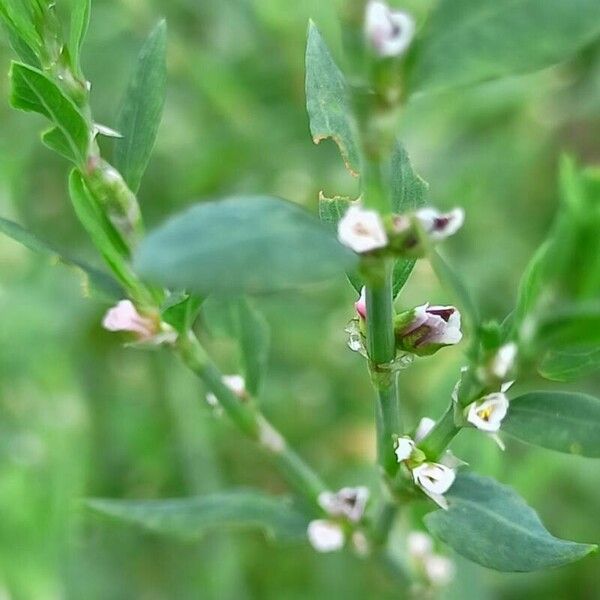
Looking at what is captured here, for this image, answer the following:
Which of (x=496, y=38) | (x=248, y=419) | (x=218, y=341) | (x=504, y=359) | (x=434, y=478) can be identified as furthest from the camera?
(x=218, y=341)

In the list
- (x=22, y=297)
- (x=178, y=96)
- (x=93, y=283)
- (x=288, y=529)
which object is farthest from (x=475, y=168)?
(x=93, y=283)

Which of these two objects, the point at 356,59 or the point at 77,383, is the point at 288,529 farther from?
the point at 77,383

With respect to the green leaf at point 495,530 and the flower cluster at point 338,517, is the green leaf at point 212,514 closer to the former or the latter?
the flower cluster at point 338,517

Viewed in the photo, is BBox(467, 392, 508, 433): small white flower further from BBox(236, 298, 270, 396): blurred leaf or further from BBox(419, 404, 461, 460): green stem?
BBox(236, 298, 270, 396): blurred leaf

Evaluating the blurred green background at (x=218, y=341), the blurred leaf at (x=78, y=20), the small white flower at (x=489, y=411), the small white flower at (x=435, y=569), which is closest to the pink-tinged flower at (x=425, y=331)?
the small white flower at (x=489, y=411)

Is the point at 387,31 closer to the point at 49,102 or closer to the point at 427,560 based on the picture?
the point at 49,102

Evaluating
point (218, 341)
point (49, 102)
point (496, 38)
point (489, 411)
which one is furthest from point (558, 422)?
point (218, 341)
